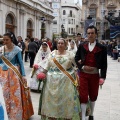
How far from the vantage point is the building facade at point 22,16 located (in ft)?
68.7

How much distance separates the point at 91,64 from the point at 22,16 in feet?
71.0

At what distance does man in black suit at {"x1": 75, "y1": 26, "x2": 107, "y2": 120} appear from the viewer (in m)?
3.96

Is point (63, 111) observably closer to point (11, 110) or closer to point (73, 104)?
point (73, 104)

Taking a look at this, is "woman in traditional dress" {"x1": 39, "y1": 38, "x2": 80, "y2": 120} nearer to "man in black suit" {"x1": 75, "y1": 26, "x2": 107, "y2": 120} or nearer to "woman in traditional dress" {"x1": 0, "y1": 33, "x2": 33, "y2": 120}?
"man in black suit" {"x1": 75, "y1": 26, "x2": 107, "y2": 120}

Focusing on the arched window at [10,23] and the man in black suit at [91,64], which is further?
the arched window at [10,23]

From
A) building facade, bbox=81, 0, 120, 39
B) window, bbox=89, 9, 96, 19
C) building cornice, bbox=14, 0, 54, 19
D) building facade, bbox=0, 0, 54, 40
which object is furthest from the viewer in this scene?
window, bbox=89, 9, 96, 19

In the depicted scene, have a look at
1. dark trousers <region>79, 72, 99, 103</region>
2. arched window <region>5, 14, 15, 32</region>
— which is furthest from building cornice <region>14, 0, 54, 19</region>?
dark trousers <region>79, 72, 99, 103</region>

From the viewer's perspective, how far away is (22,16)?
81.4 ft

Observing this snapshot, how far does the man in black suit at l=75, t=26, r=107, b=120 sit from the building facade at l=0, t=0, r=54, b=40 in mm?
16907

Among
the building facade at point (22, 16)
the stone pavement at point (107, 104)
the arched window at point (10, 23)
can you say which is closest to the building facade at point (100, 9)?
the building facade at point (22, 16)

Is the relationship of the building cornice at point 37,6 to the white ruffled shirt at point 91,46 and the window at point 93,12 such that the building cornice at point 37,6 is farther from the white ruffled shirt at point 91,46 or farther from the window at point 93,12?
the window at point 93,12

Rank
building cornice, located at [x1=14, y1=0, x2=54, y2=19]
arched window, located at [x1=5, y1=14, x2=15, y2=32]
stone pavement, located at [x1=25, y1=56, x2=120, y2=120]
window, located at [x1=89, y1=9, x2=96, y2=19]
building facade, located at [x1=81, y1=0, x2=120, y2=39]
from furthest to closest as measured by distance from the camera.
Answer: window, located at [x1=89, y1=9, x2=96, y2=19]
building facade, located at [x1=81, y1=0, x2=120, y2=39]
building cornice, located at [x1=14, y1=0, x2=54, y2=19]
arched window, located at [x1=5, y1=14, x2=15, y2=32]
stone pavement, located at [x1=25, y1=56, x2=120, y2=120]

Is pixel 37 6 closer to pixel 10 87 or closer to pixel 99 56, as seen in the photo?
pixel 10 87

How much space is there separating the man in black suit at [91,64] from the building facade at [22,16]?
666 inches
